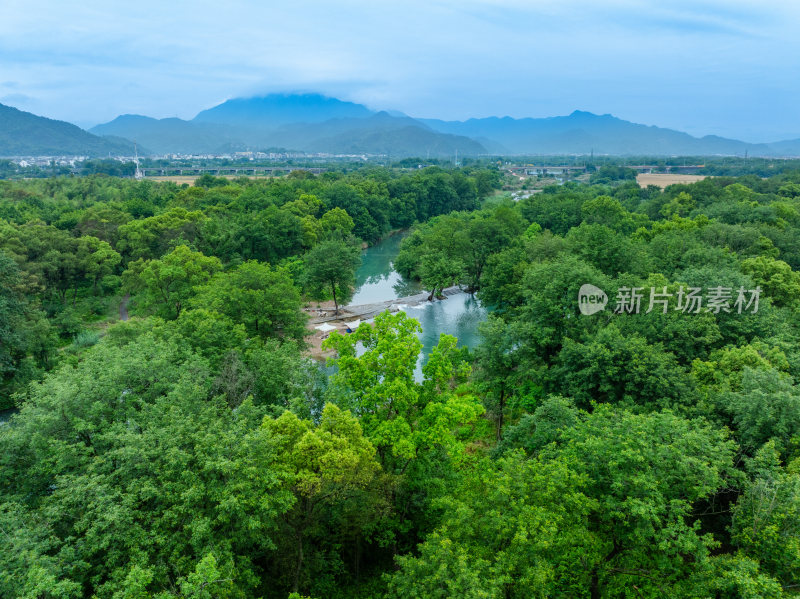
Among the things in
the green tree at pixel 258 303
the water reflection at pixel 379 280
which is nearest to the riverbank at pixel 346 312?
the water reflection at pixel 379 280

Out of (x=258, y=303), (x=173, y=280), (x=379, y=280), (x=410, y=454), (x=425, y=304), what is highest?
(x=173, y=280)

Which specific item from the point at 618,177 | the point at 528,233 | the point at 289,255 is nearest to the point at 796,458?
the point at 528,233

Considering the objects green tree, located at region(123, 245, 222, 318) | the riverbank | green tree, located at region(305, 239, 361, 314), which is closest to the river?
the riverbank

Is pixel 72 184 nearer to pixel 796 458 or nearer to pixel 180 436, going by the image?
pixel 180 436

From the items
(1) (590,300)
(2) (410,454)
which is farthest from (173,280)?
(1) (590,300)

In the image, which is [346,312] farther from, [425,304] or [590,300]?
[590,300]

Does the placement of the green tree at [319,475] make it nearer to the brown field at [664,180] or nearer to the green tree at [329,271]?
the green tree at [329,271]
